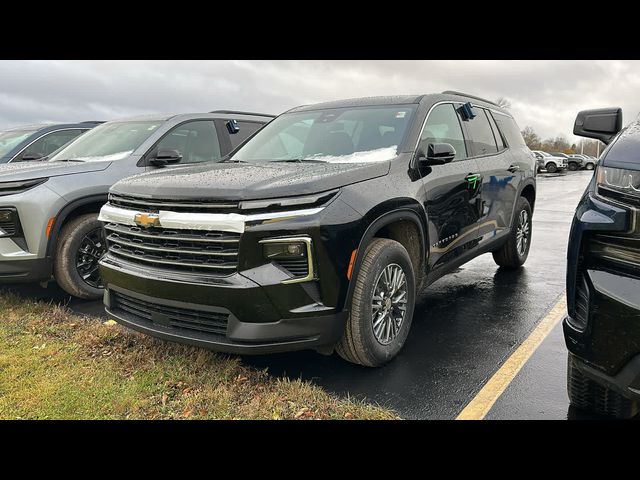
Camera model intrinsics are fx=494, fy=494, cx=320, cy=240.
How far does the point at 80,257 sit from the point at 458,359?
3.68 m

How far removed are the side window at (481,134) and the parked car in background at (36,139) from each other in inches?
262

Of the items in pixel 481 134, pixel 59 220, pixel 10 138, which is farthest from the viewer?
pixel 10 138

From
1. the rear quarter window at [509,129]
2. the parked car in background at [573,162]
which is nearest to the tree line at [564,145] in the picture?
the parked car in background at [573,162]

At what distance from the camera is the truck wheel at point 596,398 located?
2.57 metres

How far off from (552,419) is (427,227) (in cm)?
155

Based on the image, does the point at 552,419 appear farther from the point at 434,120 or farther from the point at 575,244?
the point at 434,120

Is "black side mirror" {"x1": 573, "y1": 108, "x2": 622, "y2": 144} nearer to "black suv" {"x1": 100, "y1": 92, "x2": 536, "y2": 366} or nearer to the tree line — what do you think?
"black suv" {"x1": 100, "y1": 92, "x2": 536, "y2": 366}

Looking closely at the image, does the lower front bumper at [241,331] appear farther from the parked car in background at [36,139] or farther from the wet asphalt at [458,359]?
the parked car in background at [36,139]

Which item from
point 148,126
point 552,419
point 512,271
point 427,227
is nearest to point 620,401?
point 552,419

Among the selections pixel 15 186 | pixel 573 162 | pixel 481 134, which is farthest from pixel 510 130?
pixel 573 162

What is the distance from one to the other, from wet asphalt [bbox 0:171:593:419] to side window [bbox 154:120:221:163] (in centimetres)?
195

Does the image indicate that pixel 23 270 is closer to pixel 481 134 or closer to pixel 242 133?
pixel 242 133

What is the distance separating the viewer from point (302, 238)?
2773 millimetres

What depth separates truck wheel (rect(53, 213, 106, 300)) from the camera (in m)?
4.74
